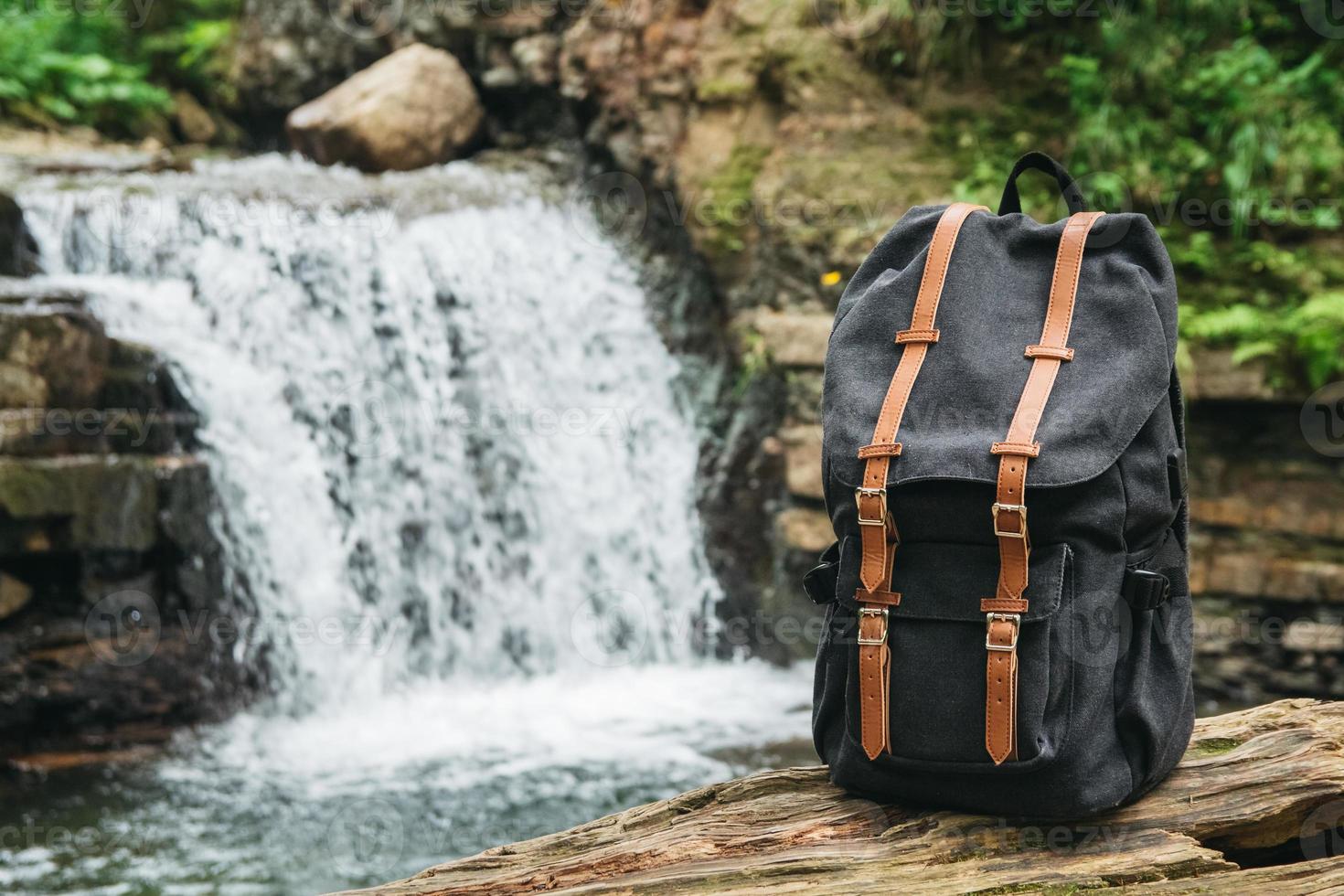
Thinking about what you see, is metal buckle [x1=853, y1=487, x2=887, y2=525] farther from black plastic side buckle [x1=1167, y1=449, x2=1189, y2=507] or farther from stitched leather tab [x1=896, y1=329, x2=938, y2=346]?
black plastic side buckle [x1=1167, y1=449, x2=1189, y2=507]

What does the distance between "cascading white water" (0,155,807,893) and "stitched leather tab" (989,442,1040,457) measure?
3.08 meters

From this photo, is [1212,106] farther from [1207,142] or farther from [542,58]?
[542,58]

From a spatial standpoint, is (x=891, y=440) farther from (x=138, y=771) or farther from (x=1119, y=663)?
(x=138, y=771)

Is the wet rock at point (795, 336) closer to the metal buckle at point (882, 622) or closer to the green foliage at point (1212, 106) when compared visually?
the green foliage at point (1212, 106)

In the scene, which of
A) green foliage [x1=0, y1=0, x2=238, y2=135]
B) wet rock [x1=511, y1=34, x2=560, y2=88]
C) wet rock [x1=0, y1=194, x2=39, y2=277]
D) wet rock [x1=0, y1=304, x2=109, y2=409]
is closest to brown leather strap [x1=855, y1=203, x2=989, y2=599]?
wet rock [x1=0, y1=304, x2=109, y2=409]

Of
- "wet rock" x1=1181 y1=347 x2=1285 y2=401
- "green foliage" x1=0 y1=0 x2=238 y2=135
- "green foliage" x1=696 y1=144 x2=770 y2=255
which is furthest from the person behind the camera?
"green foliage" x1=0 y1=0 x2=238 y2=135

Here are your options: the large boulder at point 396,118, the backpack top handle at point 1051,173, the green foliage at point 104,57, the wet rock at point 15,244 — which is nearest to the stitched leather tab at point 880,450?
the backpack top handle at point 1051,173

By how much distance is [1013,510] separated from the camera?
1.83m

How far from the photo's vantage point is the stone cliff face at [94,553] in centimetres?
509

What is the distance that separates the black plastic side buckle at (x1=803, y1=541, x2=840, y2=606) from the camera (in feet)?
6.93

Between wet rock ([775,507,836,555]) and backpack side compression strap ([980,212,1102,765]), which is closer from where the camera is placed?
backpack side compression strap ([980,212,1102,765])

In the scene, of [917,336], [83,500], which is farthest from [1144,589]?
[83,500]

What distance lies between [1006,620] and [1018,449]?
283 mm

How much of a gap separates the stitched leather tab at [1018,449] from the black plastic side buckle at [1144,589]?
304 millimetres
